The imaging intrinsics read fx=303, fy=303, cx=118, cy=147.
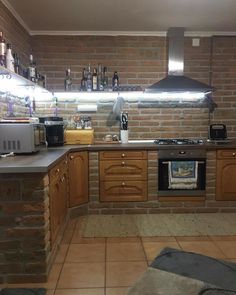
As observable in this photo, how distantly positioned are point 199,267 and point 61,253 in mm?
1180

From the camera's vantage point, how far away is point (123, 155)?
3.71 m

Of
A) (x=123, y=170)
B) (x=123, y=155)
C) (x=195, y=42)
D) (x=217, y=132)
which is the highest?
(x=195, y=42)

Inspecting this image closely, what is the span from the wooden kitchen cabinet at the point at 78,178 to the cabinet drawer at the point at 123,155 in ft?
0.76

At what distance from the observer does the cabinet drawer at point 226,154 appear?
374 centimetres

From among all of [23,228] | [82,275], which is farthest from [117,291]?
[23,228]

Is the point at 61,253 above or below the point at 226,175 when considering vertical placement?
below

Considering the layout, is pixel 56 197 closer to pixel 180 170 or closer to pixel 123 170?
pixel 123 170

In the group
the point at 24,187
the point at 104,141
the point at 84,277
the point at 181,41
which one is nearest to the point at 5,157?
the point at 24,187

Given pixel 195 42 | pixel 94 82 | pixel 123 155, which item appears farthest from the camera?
pixel 195 42

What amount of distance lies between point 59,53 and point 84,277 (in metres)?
3.04

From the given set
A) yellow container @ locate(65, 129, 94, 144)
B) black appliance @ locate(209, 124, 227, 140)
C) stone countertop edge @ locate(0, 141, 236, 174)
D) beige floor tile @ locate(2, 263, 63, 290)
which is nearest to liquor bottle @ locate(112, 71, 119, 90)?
yellow container @ locate(65, 129, 94, 144)

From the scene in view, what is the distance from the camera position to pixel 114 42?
4.22m

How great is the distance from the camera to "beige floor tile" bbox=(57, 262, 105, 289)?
2160 mm

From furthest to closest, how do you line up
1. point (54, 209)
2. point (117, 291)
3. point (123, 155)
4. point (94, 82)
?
point (94, 82) < point (123, 155) < point (54, 209) < point (117, 291)
